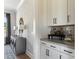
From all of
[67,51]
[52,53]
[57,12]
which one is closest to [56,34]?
[57,12]

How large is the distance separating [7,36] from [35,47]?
20.5ft

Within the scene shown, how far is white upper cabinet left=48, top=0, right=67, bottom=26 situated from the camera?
2.95 metres

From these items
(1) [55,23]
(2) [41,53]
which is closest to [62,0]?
(1) [55,23]

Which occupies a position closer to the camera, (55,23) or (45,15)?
(55,23)

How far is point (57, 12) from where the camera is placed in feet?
10.7

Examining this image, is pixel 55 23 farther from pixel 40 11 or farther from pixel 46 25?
pixel 40 11

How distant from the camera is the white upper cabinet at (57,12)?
2955 mm

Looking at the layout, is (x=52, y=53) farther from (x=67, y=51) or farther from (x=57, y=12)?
(x=57, y=12)

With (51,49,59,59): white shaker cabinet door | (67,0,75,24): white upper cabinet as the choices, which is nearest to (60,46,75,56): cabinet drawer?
(51,49,59,59): white shaker cabinet door

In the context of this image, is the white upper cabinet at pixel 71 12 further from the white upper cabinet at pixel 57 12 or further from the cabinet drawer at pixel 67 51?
the cabinet drawer at pixel 67 51

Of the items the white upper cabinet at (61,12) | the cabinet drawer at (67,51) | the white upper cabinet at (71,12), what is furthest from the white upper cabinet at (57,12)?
the cabinet drawer at (67,51)

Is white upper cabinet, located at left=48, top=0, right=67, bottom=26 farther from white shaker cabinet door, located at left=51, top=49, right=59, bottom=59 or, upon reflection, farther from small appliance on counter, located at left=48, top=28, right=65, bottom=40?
white shaker cabinet door, located at left=51, top=49, right=59, bottom=59

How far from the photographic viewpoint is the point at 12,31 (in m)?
9.47
